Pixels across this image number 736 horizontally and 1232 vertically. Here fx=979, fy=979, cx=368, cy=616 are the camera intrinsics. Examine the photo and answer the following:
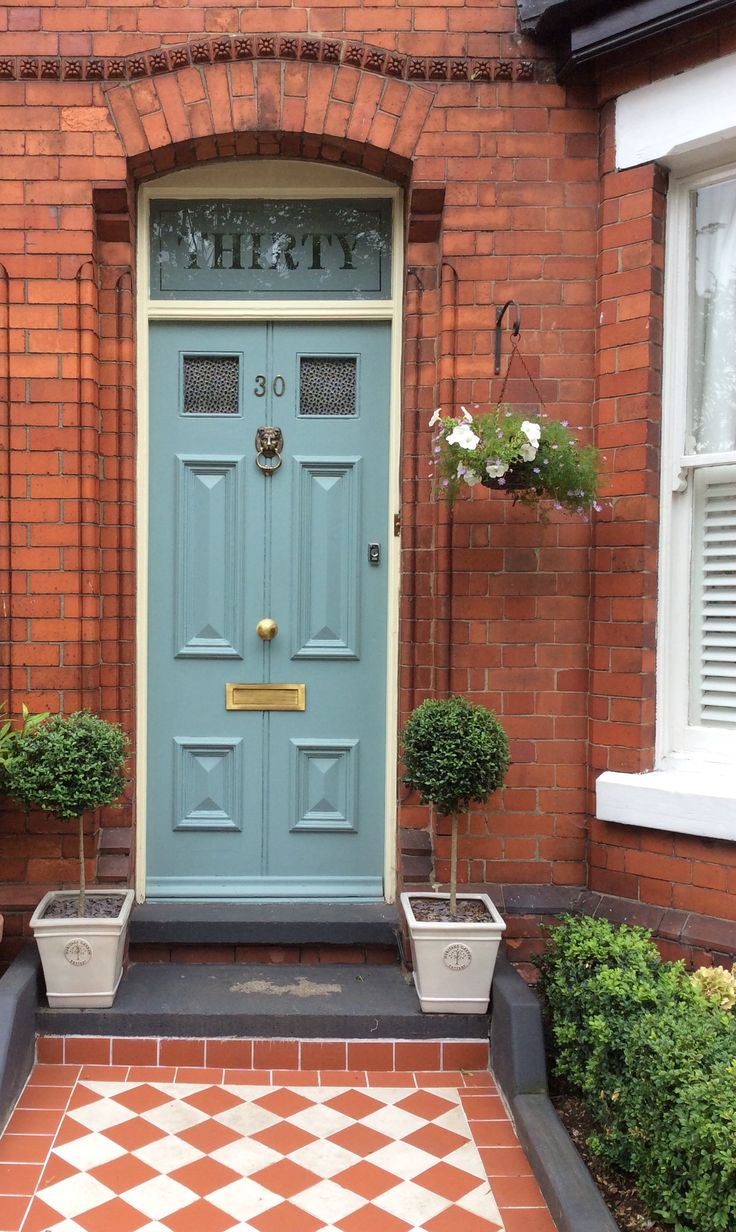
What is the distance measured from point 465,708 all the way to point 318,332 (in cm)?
182

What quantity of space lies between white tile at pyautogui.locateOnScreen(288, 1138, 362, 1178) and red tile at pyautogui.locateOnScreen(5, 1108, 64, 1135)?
83 centimetres

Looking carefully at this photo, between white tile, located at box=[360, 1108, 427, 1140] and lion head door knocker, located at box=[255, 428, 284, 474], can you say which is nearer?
white tile, located at box=[360, 1108, 427, 1140]

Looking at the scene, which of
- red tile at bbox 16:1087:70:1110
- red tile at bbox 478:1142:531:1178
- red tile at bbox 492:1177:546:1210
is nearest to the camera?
red tile at bbox 492:1177:546:1210

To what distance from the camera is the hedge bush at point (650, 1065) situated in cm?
253

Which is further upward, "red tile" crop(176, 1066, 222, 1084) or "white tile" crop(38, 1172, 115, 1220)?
"red tile" crop(176, 1066, 222, 1084)

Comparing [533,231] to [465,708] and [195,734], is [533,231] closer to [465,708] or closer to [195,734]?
[465,708]

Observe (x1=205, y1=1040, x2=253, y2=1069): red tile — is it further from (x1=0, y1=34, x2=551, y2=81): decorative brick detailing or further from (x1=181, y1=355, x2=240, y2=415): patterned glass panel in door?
(x1=0, y1=34, x2=551, y2=81): decorative brick detailing

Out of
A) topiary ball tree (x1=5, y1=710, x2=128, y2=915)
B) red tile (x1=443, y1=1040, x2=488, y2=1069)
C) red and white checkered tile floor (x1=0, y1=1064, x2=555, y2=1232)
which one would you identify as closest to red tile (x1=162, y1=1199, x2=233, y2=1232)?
red and white checkered tile floor (x1=0, y1=1064, x2=555, y2=1232)

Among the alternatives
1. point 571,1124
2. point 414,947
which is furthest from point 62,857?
point 571,1124

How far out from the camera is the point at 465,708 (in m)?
3.68

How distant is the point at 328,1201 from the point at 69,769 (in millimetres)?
1650

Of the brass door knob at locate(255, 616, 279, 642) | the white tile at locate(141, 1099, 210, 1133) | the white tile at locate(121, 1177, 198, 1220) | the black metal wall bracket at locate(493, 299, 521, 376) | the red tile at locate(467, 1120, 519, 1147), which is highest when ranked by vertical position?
the black metal wall bracket at locate(493, 299, 521, 376)

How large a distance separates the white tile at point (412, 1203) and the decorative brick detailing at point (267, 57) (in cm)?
408

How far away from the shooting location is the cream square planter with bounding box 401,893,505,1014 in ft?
11.8
